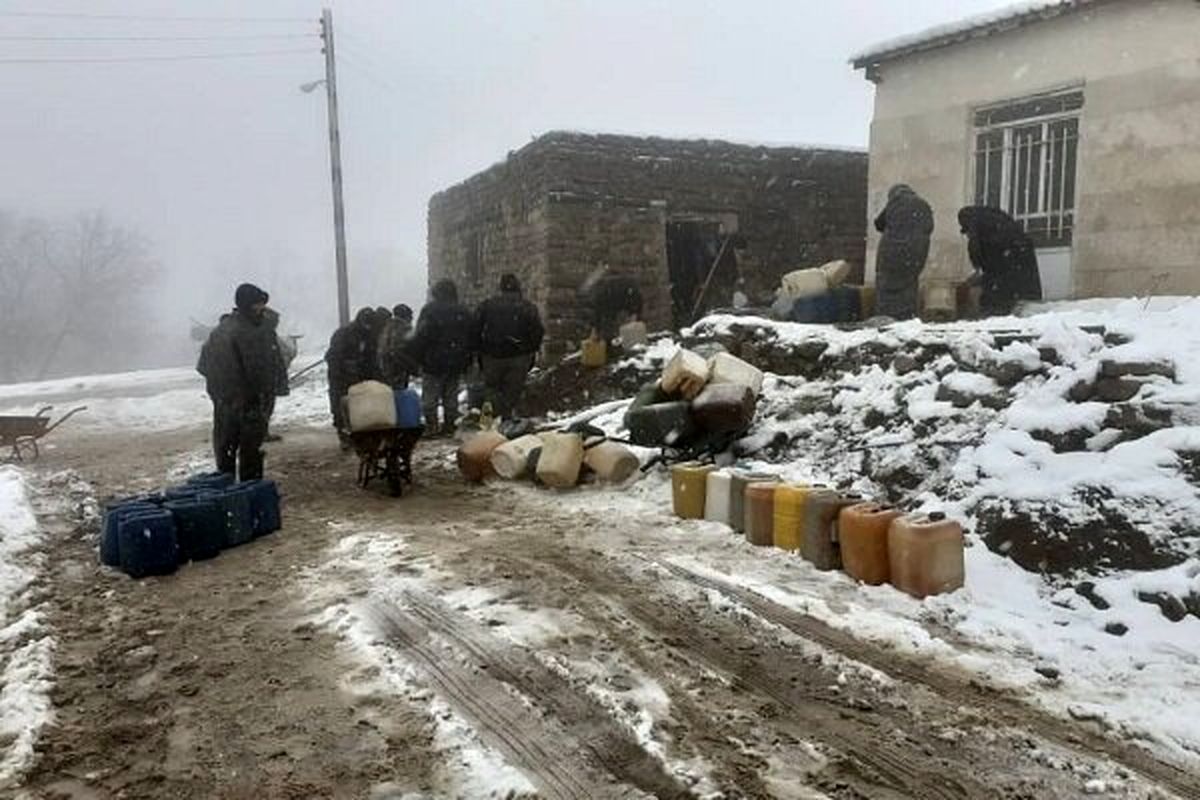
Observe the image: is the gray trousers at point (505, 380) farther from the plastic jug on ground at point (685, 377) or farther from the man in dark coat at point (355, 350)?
the plastic jug on ground at point (685, 377)

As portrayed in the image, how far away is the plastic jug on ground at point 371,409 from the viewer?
8.23 metres

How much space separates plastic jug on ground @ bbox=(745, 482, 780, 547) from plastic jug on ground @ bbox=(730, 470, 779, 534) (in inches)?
7.1

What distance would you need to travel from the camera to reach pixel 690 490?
7.12m

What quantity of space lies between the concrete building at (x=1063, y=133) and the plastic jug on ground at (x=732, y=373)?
11.3 feet

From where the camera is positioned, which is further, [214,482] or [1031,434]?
[214,482]

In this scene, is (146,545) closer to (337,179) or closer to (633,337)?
(633,337)

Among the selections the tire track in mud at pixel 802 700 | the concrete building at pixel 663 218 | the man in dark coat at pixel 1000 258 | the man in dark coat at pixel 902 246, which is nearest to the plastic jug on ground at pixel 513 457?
the tire track in mud at pixel 802 700

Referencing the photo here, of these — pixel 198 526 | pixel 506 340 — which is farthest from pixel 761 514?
pixel 506 340

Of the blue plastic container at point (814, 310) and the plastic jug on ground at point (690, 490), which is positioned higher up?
the blue plastic container at point (814, 310)

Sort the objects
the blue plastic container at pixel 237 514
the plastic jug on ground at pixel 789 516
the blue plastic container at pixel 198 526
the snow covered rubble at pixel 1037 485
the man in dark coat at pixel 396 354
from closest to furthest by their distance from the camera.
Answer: the snow covered rubble at pixel 1037 485 < the plastic jug on ground at pixel 789 516 < the blue plastic container at pixel 198 526 < the blue plastic container at pixel 237 514 < the man in dark coat at pixel 396 354

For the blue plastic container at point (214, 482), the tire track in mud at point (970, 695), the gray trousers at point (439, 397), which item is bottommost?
the tire track in mud at point (970, 695)

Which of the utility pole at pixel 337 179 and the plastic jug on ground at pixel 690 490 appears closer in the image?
the plastic jug on ground at pixel 690 490

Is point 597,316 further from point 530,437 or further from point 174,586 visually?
point 174,586

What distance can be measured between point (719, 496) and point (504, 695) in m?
3.33
